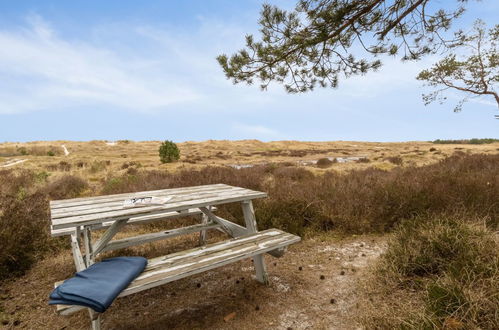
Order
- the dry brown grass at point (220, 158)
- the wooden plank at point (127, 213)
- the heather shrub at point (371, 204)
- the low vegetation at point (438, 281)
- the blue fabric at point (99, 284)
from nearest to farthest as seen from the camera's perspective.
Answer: the blue fabric at point (99, 284) → the low vegetation at point (438, 281) → the wooden plank at point (127, 213) → the heather shrub at point (371, 204) → the dry brown grass at point (220, 158)

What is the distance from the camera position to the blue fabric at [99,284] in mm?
1950

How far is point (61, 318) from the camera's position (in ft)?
9.59

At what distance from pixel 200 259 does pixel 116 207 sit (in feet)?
3.38

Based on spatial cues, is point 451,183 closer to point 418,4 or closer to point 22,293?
point 418,4

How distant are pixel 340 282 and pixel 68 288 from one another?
2.54 metres

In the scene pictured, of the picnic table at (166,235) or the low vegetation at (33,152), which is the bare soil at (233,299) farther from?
the low vegetation at (33,152)

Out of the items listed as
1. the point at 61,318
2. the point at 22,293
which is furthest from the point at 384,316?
the point at 22,293

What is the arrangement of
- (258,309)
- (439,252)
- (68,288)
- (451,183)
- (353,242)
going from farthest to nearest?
1. (451,183)
2. (353,242)
3. (439,252)
4. (258,309)
5. (68,288)

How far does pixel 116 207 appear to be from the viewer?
297 cm

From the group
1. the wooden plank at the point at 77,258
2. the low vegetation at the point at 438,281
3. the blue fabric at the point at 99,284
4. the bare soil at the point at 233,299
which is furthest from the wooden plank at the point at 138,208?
the low vegetation at the point at 438,281

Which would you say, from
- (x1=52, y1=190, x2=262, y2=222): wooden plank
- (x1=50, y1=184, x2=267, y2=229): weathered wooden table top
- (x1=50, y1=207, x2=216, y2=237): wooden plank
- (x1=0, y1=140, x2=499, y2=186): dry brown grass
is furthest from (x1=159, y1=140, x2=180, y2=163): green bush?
(x1=52, y1=190, x2=262, y2=222): wooden plank

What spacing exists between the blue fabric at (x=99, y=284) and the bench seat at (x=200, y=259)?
49mm

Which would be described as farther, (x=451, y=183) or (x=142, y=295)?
(x=451, y=183)

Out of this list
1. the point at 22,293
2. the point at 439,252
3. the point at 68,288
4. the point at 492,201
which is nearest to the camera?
the point at 68,288
